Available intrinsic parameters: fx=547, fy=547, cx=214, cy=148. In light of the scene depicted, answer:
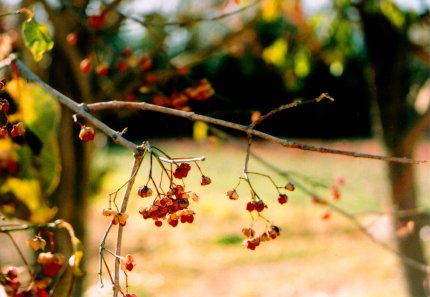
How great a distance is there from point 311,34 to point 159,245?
385cm

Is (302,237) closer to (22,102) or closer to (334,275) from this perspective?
(334,275)

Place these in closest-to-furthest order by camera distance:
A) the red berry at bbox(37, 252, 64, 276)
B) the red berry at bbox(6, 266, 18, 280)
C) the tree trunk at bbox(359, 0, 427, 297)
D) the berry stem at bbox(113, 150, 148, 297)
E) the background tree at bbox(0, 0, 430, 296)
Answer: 1. the berry stem at bbox(113, 150, 148, 297)
2. the red berry at bbox(37, 252, 64, 276)
3. the red berry at bbox(6, 266, 18, 280)
4. the background tree at bbox(0, 0, 430, 296)
5. the tree trunk at bbox(359, 0, 427, 297)

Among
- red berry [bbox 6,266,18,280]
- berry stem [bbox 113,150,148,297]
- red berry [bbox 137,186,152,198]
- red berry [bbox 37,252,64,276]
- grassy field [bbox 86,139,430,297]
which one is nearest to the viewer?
berry stem [bbox 113,150,148,297]

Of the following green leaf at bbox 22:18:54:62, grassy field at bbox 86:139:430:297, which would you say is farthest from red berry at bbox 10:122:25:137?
grassy field at bbox 86:139:430:297

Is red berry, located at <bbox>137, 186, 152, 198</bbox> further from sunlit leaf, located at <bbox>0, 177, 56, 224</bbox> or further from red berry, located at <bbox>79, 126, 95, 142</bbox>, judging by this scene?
sunlit leaf, located at <bbox>0, 177, 56, 224</bbox>

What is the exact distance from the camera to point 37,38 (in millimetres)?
1378

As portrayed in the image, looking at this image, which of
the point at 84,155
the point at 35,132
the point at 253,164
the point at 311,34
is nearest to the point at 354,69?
the point at 253,164

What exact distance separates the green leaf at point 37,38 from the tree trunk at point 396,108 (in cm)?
258

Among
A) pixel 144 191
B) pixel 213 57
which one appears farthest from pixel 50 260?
pixel 213 57

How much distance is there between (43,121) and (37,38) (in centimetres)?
50

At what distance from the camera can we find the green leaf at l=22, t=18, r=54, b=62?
A: 4.49 ft

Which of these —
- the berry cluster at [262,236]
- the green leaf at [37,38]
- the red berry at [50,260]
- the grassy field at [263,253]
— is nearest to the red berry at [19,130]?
the red berry at [50,260]

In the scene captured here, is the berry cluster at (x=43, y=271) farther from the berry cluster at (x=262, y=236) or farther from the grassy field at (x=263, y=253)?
the grassy field at (x=263, y=253)

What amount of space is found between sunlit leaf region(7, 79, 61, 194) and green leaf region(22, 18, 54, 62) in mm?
420
